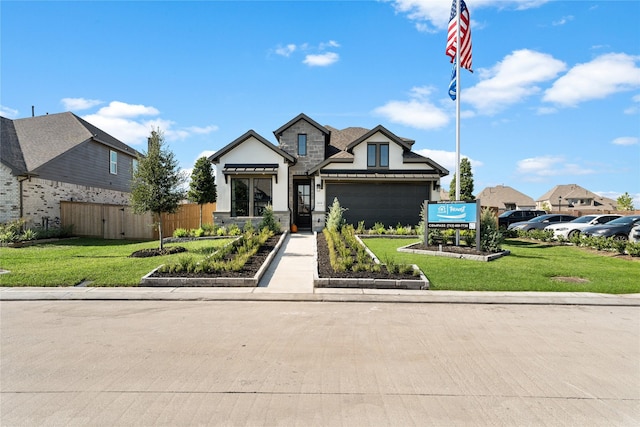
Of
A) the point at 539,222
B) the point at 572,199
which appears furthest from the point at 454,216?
the point at 572,199

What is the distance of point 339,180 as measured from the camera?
2156cm

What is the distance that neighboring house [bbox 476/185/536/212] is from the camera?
66500mm

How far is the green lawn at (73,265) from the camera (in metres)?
9.80

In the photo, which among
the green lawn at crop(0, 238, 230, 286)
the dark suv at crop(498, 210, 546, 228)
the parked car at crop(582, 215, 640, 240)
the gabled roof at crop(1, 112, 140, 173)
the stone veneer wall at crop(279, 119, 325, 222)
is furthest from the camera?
the dark suv at crop(498, 210, 546, 228)

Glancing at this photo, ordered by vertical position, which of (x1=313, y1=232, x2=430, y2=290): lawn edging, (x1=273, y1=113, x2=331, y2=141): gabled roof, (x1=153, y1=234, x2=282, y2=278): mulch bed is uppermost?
(x1=273, y1=113, x2=331, y2=141): gabled roof

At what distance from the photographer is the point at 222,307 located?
25.7ft

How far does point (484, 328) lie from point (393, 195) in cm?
1562

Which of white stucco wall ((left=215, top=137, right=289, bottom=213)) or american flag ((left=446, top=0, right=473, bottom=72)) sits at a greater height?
american flag ((left=446, top=0, right=473, bottom=72))

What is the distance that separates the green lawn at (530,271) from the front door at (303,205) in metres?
8.79

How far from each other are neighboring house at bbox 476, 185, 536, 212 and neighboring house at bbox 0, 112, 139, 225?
57.5 m

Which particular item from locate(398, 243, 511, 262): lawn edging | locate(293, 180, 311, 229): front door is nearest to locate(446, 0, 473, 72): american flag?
locate(398, 243, 511, 262): lawn edging

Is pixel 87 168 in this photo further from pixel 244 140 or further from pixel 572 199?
pixel 572 199

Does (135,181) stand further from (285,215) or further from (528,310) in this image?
(528,310)

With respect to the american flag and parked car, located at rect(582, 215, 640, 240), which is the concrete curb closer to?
the american flag
